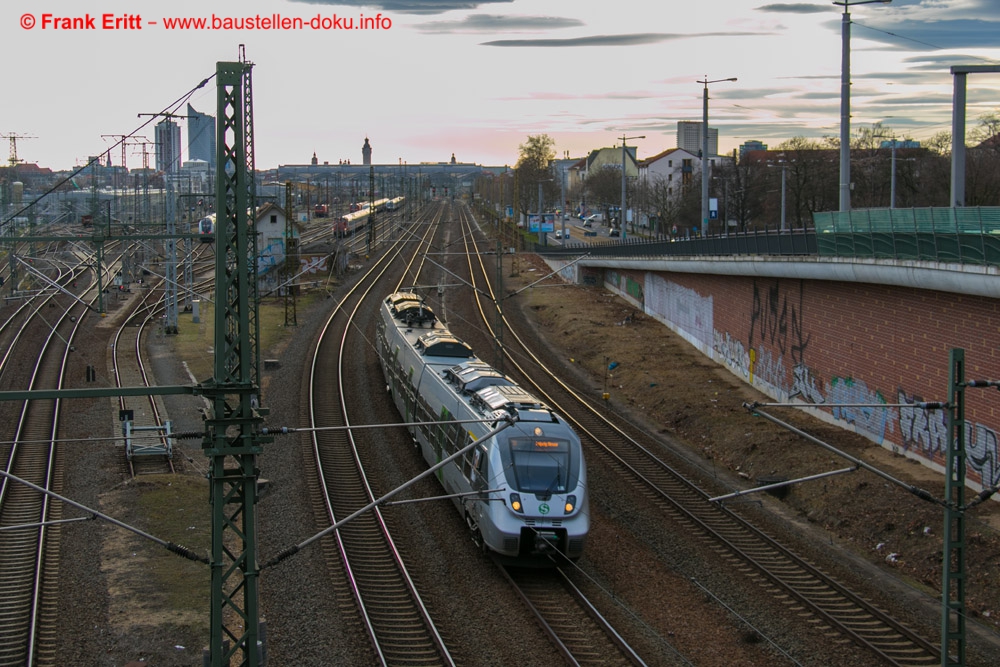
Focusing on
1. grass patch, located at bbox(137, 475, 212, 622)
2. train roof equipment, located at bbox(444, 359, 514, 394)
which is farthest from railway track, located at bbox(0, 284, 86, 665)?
train roof equipment, located at bbox(444, 359, 514, 394)

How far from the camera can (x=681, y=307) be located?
41.3 metres

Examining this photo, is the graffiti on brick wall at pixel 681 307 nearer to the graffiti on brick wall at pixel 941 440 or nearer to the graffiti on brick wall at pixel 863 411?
the graffiti on brick wall at pixel 863 411

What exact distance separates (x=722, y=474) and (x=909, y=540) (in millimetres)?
5873

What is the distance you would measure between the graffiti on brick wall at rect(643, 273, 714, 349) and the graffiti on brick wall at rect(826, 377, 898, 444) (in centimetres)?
1116

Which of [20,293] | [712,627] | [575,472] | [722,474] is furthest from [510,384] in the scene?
[20,293]

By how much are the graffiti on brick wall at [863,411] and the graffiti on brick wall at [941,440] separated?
665 millimetres

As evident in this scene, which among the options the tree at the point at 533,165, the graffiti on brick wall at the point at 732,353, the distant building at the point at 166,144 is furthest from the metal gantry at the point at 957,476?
the tree at the point at 533,165

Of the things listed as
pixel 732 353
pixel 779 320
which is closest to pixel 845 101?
pixel 779 320

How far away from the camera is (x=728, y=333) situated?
3469 centimetres

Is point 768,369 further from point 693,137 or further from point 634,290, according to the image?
point 693,137

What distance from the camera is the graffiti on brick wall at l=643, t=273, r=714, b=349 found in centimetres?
3766

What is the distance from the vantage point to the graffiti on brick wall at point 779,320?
2820cm

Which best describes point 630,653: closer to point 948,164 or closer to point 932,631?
point 932,631

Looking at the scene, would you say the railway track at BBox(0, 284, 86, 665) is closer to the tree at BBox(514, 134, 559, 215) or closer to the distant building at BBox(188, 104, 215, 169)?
the distant building at BBox(188, 104, 215, 169)
